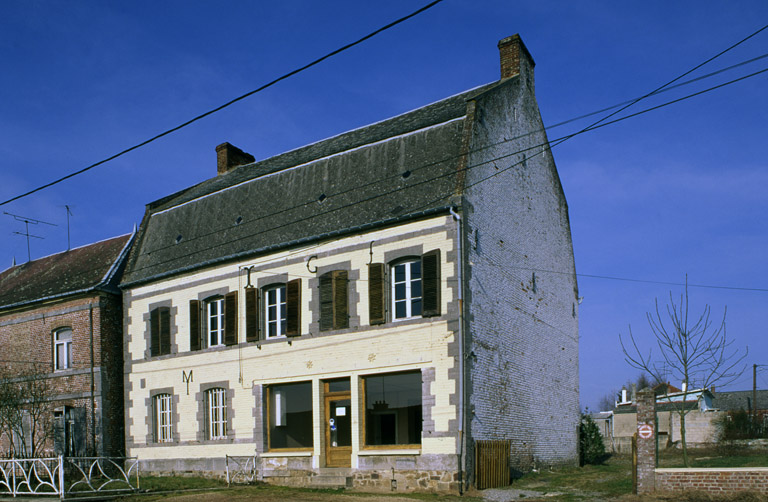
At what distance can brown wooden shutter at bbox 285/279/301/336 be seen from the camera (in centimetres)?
1977

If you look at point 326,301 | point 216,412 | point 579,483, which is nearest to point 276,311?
point 326,301

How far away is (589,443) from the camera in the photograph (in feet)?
82.6

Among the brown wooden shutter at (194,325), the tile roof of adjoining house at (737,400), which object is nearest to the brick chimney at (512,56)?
the brown wooden shutter at (194,325)

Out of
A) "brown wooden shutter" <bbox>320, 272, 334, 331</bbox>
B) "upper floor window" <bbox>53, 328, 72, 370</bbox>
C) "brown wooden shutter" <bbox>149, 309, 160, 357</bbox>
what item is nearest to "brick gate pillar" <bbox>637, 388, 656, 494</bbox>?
"brown wooden shutter" <bbox>320, 272, 334, 331</bbox>

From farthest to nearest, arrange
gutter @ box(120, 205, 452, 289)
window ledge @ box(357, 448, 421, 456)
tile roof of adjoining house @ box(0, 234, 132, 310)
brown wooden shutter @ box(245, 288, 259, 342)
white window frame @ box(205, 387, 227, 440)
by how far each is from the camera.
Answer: tile roof of adjoining house @ box(0, 234, 132, 310) < white window frame @ box(205, 387, 227, 440) < brown wooden shutter @ box(245, 288, 259, 342) < gutter @ box(120, 205, 452, 289) < window ledge @ box(357, 448, 421, 456)

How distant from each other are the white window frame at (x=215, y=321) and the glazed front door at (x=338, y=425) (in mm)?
4718

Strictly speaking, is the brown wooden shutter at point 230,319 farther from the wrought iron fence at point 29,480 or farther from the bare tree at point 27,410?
the bare tree at point 27,410

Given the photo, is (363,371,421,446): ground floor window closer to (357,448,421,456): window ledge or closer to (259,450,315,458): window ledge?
(357,448,421,456): window ledge

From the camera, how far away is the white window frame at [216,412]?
21.4m

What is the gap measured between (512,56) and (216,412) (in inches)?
554

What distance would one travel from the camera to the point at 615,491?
1545cm

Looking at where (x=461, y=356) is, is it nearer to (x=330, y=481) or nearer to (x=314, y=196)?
(x=330, y=481)

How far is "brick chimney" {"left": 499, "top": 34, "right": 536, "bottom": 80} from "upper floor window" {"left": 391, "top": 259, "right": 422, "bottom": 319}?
25.1ft

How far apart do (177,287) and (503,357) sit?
10.9 meters
